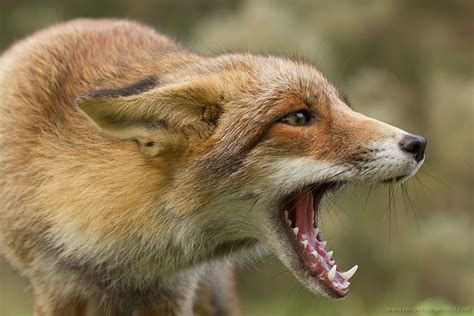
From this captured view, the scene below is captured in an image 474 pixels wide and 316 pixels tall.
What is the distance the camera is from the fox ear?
5383mm

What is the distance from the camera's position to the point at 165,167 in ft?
18.5

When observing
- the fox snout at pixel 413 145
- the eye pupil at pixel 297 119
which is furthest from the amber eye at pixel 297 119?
the fox snout at pixel 413 145

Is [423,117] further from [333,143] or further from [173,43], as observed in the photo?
[333,143]

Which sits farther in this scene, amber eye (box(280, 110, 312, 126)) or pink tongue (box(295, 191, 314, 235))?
pink tongue (box(295, 191, 314, 235))

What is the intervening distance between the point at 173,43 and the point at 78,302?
2.20 meters

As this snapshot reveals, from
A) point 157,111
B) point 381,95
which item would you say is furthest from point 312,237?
point 381,95

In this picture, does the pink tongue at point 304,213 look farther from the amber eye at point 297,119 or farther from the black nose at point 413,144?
the black nose at point 413,144

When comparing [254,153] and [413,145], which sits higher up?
[254,153]

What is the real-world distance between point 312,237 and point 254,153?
71 cm

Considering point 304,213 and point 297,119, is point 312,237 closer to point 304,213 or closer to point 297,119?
point 304,213

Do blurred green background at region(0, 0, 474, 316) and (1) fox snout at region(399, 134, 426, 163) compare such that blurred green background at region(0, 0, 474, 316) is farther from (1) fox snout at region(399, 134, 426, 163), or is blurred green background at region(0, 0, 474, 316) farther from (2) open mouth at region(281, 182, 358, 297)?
(1) fox snout at region(399, 134, 426, 163)

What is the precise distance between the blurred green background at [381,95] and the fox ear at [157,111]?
407cm

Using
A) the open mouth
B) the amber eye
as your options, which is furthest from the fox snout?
the amber eye

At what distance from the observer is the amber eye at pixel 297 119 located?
554cm
